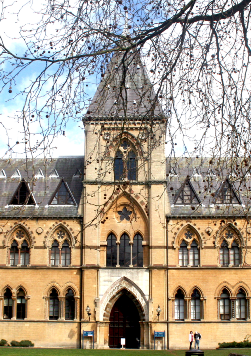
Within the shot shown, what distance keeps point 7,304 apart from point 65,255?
470 cm

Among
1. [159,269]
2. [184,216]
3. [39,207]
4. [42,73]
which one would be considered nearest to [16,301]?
[39,207]

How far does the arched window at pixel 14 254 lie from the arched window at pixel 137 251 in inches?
291

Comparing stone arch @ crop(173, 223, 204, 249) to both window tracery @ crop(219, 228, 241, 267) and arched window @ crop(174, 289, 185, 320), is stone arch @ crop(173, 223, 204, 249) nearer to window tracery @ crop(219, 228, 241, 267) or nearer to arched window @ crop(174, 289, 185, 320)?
window tracery @ crop(219, 228, 241, 267)

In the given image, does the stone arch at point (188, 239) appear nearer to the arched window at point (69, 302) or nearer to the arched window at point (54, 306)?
the arched window at point (69, 302)

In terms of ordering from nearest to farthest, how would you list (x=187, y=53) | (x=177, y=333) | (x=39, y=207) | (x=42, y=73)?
(x=42, y=73) → (x=187, y=53) → (x=177, y=333) → (x=39, y=207)

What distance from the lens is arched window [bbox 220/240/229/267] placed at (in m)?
34.1

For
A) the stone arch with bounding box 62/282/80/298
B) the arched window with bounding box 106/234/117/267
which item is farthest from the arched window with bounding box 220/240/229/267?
the stone arch with bounding box 62/282/80/298

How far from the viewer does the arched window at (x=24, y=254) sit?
114 ft

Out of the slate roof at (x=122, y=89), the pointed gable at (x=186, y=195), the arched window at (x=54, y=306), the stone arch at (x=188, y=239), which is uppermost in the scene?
the pointed gable at (x=186, y=195)

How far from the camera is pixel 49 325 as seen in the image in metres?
33.3

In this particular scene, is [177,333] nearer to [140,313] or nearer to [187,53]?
[140,313]

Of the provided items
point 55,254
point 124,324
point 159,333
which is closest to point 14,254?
point 55,254

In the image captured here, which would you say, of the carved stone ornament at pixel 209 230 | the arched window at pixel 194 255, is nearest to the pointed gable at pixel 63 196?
the arched window at pixel 194 255

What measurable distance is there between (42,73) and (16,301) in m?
26.3
